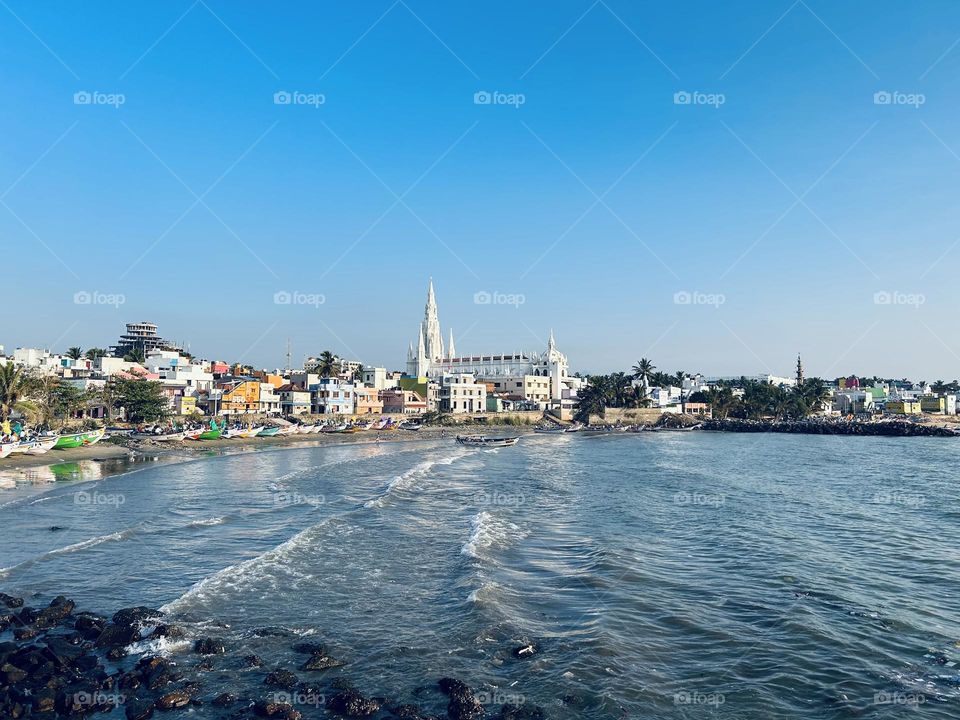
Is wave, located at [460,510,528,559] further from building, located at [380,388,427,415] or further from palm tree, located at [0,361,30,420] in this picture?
building, located at [380,388,427,415]

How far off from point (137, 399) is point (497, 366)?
10013cm

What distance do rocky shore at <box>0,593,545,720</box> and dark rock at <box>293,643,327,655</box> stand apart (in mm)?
27

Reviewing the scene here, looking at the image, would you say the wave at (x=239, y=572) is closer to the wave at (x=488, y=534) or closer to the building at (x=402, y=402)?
the wave at (x=488, y=534)

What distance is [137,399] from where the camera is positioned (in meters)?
74.9

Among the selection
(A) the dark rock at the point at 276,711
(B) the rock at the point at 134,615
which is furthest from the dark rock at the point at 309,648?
(B) the rock at the point at 134,615

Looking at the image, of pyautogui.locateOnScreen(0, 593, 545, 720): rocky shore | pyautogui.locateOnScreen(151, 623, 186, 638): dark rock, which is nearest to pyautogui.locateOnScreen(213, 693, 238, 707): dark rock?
pyautogui.locateOnScreen(0, 593, 545, 720): rocky shore

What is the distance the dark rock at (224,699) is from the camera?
42.4ft

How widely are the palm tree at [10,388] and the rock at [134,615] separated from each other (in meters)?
49.8

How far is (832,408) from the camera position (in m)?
166

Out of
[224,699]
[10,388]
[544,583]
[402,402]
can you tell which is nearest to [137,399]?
[10,388]

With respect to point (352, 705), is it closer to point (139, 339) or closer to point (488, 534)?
point (488, 534)

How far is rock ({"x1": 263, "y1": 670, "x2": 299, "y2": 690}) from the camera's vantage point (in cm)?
1369

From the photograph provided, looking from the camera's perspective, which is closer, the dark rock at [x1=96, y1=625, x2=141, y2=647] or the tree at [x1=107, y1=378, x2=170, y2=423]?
the dark rock at [x1=96, y1=625, x2=141, y2=647]

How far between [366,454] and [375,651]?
50342mm
